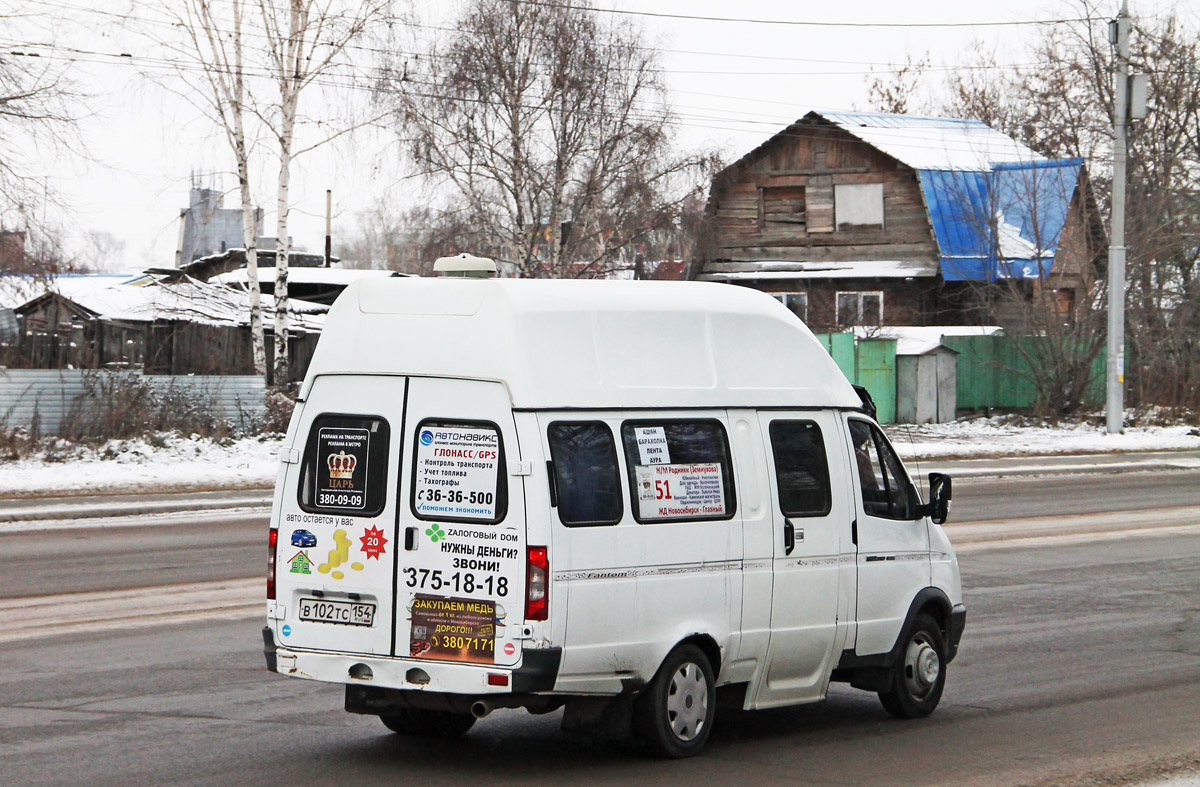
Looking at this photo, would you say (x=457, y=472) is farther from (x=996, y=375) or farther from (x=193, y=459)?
(x=996, y=375)

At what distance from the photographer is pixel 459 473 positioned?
646 centimetres

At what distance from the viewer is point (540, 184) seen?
122ft

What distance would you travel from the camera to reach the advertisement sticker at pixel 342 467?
6664mm

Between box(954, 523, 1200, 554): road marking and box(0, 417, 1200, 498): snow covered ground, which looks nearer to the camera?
box(954, 523, 1200, 554): road marking

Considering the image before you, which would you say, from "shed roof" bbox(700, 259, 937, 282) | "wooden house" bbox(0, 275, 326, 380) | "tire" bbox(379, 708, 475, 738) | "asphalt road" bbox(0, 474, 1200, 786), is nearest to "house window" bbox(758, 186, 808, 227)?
"shed roof" bbox(700, 259, 937, 282)

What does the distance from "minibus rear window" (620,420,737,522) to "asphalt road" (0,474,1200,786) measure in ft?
3.99

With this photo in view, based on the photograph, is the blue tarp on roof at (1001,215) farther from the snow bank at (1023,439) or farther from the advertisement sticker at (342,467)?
the advertisement sticker at (342,467)

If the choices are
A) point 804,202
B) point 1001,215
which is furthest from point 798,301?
point 1001,215

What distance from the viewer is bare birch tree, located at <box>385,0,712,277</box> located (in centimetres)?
3650

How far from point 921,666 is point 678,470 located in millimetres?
2223

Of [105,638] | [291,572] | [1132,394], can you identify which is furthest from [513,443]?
[1132,394]

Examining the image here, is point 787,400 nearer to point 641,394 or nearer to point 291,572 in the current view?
point 641,394

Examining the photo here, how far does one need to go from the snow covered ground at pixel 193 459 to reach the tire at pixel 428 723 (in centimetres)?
1568

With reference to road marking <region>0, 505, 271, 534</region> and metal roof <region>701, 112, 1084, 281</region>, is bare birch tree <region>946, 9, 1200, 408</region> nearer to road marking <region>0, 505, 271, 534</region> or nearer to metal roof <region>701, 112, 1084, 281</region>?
metal roof <region>701, 112, 1084, 281</region>
